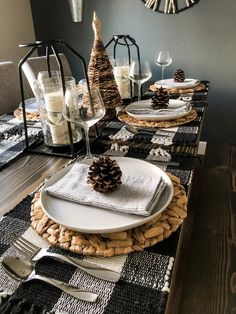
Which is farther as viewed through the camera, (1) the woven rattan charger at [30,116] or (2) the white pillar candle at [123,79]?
(2) the white pillar candle at [123,79]

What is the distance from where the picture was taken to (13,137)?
3.38 feet

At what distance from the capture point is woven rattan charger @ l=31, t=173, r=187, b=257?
48cm

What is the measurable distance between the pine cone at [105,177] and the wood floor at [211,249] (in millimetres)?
737

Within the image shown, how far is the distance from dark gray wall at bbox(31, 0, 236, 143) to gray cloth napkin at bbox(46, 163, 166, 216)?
75.9 inches

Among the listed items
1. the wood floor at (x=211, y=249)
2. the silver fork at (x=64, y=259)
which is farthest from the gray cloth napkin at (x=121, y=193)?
the wood floor at (x=211, y=249)

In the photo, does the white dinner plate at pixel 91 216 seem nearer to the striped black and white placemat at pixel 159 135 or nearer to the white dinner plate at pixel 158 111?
the striped black and white placemat at pixel 159 135

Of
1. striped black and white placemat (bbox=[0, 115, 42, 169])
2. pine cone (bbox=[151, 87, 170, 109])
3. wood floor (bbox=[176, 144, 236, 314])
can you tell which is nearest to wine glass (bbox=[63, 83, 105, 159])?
striped black and white placemat (bbox=[0, 115, 42, 169])

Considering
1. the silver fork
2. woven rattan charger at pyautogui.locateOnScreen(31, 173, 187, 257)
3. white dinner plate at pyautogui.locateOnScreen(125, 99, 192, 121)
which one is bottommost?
white dinner plate at pyautogui.locateOnScreen(125, 99, 192, 121)

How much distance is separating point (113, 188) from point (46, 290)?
0.74 ft

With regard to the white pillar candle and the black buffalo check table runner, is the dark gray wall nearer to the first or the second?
the white pillar candle

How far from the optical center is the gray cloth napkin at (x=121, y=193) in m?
0.53

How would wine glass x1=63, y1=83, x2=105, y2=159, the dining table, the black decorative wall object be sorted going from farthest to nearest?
the black decorative wall object < wine glass x1=63, y1=83, x2=105, y2=159 < the dining table

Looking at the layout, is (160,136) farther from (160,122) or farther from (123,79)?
(123,79)

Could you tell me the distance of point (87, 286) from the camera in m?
0.43
